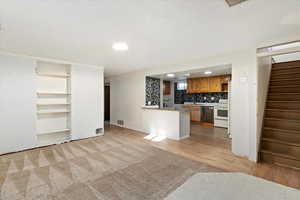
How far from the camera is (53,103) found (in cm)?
385

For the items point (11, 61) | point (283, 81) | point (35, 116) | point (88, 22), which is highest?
point (88, 22)

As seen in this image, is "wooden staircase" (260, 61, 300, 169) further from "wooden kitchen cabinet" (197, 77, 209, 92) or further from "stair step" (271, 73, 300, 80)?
"wooden kitchen cabinet" (197, 77, 209, 92)

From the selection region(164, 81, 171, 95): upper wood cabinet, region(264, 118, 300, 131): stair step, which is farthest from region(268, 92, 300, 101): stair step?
region(164, 81, 171, 95): upper wood cabinet

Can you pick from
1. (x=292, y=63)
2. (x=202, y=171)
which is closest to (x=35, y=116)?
(x=202, y=171)

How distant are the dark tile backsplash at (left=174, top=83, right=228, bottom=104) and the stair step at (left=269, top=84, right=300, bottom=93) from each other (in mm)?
2101

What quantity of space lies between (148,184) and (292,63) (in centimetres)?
552

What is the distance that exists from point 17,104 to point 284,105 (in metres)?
6.25

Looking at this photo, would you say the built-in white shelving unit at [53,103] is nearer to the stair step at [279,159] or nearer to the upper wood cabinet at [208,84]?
the stair step at [279,159]

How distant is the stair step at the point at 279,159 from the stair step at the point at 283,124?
767 mm

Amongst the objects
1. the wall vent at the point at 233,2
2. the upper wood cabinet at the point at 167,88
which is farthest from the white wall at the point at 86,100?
the wall vent at the point at 233,2

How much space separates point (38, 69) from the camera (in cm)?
358

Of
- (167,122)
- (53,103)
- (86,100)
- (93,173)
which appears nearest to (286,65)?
(167,122)

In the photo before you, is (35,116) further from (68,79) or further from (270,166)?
(270,166)

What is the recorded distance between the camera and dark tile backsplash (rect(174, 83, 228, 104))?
639cm
